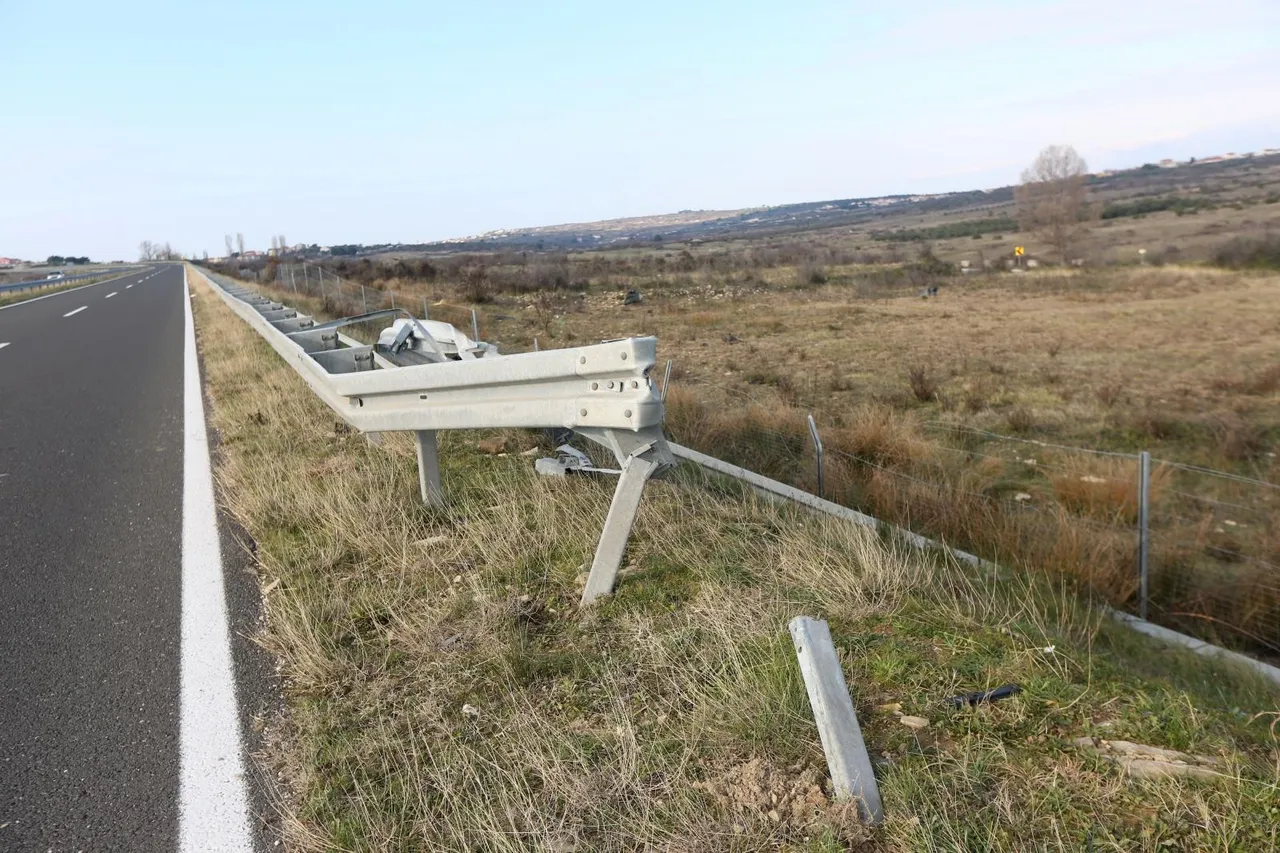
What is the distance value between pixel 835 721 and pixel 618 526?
1.54m

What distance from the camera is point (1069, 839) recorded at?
2.28m

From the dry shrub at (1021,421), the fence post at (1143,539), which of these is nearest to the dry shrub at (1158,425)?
the dry shrub at (1021,421)

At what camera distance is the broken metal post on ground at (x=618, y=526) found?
3.83 meters

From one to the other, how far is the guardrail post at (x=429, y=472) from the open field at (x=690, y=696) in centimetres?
11

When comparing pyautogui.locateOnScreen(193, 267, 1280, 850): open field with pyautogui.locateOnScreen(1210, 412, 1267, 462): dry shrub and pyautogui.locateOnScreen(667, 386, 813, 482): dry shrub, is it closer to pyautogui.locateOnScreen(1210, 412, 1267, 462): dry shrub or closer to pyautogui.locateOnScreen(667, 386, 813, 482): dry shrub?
pyautogui.locateOnScreen(667, 386, 813, 482): dry shrub

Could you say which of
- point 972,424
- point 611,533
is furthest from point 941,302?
point 611,533

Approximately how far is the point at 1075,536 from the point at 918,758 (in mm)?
3474

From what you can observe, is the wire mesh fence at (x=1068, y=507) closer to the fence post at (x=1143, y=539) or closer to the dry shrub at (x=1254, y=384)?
the fence post at (x=1143, y=539)

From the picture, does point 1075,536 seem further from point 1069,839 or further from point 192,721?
point 192,721

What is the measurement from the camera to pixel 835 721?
255 centimetres

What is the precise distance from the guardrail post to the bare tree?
4694 cm

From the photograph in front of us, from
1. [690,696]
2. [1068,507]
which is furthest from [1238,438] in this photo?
[690,696]

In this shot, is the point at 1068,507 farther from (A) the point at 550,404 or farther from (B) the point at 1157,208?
(B) the point at 1157,208

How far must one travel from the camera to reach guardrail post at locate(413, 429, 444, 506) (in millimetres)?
5281
